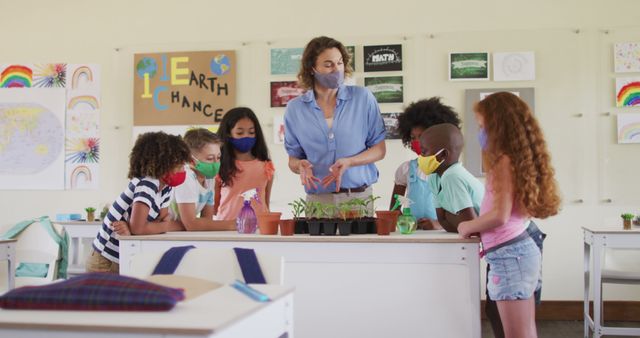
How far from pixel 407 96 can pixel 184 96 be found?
1709 millimetres

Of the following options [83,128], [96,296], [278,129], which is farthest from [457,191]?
[83,128]

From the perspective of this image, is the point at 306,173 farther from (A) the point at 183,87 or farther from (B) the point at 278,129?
(A) the point at 183,87

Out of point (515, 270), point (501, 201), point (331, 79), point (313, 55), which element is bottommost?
point (515, 270)

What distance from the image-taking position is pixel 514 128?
7.57 ft

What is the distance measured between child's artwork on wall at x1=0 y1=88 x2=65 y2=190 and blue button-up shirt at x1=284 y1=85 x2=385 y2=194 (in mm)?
2951

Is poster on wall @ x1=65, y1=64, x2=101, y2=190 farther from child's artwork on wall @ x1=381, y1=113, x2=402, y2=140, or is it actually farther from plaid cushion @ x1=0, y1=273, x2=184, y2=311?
plaid cushion @ x1=0, y1=273, x2=184, y2=311

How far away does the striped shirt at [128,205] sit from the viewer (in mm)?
2701

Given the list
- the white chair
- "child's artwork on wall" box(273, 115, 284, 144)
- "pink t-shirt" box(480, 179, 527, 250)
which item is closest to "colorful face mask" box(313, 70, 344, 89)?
"pink t-shirt" box(480, 179, 527, 250)

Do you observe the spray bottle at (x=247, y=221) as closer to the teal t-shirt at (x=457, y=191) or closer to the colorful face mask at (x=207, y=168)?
the colorful face mask at (x=207, y=168)

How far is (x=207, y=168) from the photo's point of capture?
322 cm

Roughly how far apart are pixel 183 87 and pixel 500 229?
3.43 metres

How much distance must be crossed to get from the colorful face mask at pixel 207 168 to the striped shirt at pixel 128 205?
36 centimetres

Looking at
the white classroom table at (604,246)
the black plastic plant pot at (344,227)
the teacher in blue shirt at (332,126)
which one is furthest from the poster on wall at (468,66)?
the black plastic plant pot at (344,227)

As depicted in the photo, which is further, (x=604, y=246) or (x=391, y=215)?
(x=604, y=246)
